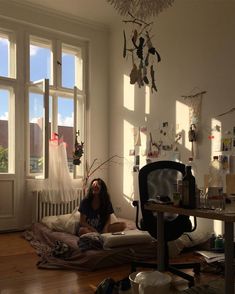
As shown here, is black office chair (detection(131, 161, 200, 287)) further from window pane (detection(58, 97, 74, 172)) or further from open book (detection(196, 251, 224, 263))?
window pane (detection(58, 97, 74, 172))

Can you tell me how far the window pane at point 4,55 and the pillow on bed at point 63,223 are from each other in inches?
89.1

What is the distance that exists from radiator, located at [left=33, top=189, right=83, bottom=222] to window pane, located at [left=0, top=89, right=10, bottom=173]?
2.13ft

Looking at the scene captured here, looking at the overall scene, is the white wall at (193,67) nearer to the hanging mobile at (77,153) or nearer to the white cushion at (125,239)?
the hanging mobile at (77,153)

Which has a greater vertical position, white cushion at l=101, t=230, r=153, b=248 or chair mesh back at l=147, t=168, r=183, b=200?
chair mesh back at l=147, t=168, r=183, b=200

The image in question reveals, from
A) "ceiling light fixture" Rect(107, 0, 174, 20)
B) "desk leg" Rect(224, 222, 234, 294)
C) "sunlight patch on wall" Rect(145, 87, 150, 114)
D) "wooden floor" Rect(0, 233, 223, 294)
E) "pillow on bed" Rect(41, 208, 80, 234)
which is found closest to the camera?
"desk leg" Rect(224, 222, 234, 294)

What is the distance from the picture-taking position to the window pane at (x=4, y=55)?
536cm

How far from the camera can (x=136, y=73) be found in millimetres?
3219

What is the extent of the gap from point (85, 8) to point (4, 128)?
87.5 inches

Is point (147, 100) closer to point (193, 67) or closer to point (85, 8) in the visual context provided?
point (193, 67)

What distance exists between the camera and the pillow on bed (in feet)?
14.6

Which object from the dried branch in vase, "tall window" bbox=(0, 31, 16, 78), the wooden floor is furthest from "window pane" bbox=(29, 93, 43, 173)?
the wooden floor

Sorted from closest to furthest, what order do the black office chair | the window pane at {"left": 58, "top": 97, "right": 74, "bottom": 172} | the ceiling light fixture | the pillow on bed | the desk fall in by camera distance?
1. the desk
2. the ceiling light fixture
3. the black office chair
4. the pillow on bed
5. the window pane at {"left": 58, "top": 97, "right": 74, "bottom": 172}

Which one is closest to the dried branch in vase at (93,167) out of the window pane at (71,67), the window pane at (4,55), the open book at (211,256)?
the window pane at (71,67)

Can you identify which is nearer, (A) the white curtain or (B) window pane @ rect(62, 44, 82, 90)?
(A) the white curtain
